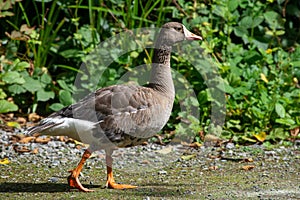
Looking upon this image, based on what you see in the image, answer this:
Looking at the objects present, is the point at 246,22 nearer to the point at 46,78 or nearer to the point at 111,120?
the point at 46,78

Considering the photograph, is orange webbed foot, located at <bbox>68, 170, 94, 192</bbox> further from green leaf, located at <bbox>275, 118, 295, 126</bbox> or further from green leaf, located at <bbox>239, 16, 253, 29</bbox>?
green leaf, located at <bbox>239, 16, 253, 29</bbox>

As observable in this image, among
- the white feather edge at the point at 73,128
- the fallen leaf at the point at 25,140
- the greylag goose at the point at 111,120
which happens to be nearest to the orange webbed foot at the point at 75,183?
the greylag goose at the point at 111,120

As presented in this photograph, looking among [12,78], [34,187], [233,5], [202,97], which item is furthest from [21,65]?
[233,5]

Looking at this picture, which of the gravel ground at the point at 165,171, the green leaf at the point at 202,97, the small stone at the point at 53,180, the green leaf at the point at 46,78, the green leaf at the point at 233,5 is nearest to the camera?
the gravel ground at the point at 165,171

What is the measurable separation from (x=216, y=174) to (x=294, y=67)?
2.69m

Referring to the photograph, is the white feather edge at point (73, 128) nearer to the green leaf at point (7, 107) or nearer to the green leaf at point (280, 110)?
the green leaf at point (7, 107)

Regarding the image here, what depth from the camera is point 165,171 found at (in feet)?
21.7

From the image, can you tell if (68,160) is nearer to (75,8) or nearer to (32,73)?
(32,73)

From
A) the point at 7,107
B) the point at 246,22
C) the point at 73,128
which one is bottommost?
the point at 7,107

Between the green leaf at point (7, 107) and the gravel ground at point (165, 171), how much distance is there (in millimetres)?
332

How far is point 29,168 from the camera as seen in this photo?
6.70m

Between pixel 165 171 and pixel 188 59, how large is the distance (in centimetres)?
213

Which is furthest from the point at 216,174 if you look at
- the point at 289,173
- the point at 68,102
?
the point at 68,102

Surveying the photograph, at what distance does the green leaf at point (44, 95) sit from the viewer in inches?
332
